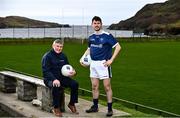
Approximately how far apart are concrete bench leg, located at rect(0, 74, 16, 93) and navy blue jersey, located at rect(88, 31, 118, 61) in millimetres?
3618

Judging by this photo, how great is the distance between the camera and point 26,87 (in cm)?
1098

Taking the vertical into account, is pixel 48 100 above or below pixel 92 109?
above

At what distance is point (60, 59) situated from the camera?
9578 millimetres

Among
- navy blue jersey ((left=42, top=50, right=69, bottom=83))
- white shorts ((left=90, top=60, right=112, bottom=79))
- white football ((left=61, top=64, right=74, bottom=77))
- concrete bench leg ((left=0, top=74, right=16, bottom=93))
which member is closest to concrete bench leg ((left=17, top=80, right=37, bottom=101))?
concrete bench leg ((left=0, top=74, right=16, bottom=93))

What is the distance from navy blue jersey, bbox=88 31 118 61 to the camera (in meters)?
9.21

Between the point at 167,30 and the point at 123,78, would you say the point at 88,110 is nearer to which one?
the point at 123,78

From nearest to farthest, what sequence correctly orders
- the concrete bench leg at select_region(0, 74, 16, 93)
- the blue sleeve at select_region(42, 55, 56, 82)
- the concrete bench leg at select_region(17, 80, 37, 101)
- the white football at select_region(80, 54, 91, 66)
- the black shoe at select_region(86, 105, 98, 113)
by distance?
the blue sleeve at select_region(42, 55, 56, 82), the white football at select_region(80, 54, 91, 66), the black shoe at select_region(86, 105, 98, 113), the concrete bench leg at select_region(17, 80, 37, 101), the concrete bench leg at select_region(0, 74, 16, 93)

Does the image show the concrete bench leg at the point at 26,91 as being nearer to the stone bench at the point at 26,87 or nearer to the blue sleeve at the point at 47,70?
the stone bench at the point at 26,87

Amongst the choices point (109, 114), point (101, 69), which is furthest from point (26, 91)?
point (109, 114)

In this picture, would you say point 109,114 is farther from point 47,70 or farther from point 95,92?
point 47,70

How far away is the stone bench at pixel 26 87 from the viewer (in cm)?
963

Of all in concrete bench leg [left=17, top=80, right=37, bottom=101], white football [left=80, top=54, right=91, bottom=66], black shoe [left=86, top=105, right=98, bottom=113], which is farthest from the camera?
concrete bench leg [left=17, top=80, right=37, bottom=101]

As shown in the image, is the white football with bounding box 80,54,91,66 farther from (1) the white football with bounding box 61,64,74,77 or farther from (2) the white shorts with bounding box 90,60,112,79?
(1) the white football with bounding box 61,64,74,77

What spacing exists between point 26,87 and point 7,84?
140cm
